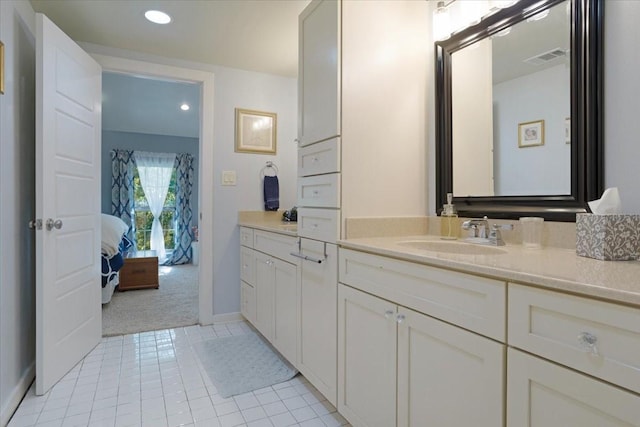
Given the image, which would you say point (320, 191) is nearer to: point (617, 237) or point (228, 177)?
point (617, 237)

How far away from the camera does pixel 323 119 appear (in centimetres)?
168

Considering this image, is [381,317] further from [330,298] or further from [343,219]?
[343,219]

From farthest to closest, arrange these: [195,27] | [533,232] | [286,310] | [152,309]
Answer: [152,309]
[195,27]
[286,310]
[533,232]

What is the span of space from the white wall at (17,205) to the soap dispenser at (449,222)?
6.86ft

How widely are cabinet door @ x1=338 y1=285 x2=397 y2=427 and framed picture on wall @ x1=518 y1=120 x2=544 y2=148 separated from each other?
0.87m

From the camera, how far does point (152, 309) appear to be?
333cm

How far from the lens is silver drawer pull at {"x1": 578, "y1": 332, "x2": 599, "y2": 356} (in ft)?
2.18

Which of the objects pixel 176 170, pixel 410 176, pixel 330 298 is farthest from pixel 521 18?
pixel 176 170

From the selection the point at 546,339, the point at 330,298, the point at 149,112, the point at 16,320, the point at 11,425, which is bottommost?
the point at 11,425

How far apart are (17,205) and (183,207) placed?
4.35 meters

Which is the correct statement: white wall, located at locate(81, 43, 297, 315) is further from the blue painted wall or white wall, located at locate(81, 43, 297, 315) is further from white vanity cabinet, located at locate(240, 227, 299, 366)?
the blue painted wall

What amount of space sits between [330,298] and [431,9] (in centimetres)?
155

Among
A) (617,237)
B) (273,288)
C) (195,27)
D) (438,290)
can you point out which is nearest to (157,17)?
(195,27)

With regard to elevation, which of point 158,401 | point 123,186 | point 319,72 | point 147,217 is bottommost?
point 158,401
